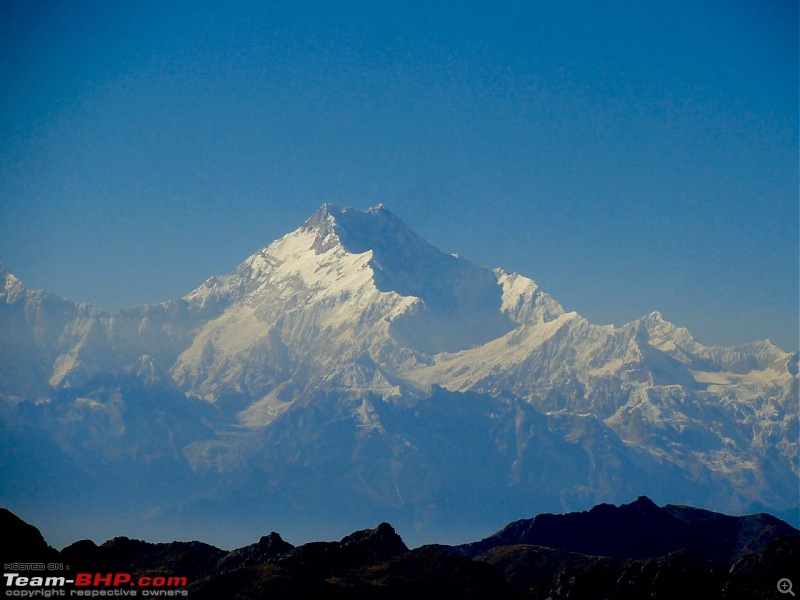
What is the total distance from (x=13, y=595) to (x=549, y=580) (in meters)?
77.6

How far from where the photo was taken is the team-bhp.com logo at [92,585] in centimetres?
16638

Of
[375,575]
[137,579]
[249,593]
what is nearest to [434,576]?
[375,575]

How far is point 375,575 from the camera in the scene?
19738cm

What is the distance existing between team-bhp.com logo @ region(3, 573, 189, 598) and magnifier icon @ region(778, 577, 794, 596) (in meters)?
81.7

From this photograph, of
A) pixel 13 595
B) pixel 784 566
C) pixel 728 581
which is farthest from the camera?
pixel 784 566

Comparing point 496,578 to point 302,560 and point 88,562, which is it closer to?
point 302,560

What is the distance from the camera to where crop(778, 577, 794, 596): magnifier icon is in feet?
550

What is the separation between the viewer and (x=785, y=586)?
169m
